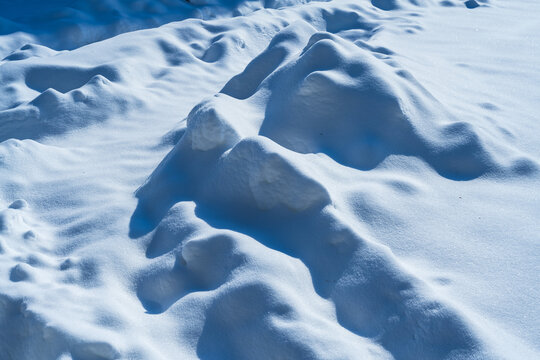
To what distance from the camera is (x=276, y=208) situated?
1.84m

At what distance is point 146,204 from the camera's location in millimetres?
2061

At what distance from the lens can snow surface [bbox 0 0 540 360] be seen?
4.88 ft

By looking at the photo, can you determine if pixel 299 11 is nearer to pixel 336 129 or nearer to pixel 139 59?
pixel 139 59

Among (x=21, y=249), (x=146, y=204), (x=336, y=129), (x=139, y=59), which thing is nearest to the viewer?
(x=21, y=249)

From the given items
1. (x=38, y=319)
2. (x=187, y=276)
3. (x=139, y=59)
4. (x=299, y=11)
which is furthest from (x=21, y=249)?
(x=299, y=11)

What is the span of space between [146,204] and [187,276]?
1.46ft

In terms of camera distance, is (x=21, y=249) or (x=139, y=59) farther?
(x=139, y=59)

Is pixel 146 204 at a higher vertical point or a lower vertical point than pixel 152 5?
higher

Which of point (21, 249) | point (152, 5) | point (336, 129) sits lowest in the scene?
point (152, 5)

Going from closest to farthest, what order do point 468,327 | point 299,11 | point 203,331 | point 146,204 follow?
point 468,327, point 203,331, point 146,204, point 299,11

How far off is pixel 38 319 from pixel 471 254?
1.14 m

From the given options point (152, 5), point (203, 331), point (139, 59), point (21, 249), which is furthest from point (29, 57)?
point (203, 331)

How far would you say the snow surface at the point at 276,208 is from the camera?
1.49m

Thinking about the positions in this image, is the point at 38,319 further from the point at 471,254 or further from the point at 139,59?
the point at 139,59
